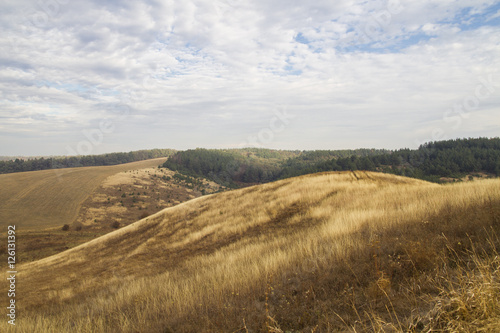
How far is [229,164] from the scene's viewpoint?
157m

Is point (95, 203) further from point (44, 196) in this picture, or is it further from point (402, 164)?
point (402, 164)

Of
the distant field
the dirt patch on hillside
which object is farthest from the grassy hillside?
the distant field

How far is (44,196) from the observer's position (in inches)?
2520

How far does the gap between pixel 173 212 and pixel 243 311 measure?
19.3 metres

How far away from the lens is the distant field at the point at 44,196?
50.9 m

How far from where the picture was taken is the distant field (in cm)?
5088

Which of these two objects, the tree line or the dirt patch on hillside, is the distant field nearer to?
the dirt patch on hillside

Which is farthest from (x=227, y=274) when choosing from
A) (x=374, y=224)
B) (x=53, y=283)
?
(x=53, y=283)

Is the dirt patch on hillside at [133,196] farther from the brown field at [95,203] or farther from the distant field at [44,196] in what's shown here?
the distant field at [44,196]

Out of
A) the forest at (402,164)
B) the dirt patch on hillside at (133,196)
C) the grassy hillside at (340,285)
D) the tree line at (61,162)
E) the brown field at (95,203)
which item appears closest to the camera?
the grassy hillside at (340,285)

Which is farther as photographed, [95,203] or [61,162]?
[61,162]

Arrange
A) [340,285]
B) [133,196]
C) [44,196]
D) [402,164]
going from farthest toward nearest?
1. [402,164]
2. [133,196]
3. [44,196]
4. [340,285]

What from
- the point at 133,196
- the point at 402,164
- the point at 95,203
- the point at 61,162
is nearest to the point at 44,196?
the point at 95,203

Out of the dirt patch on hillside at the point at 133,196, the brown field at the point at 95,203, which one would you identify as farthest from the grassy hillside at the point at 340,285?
the dirt patch on hillside at the point at 133,196
